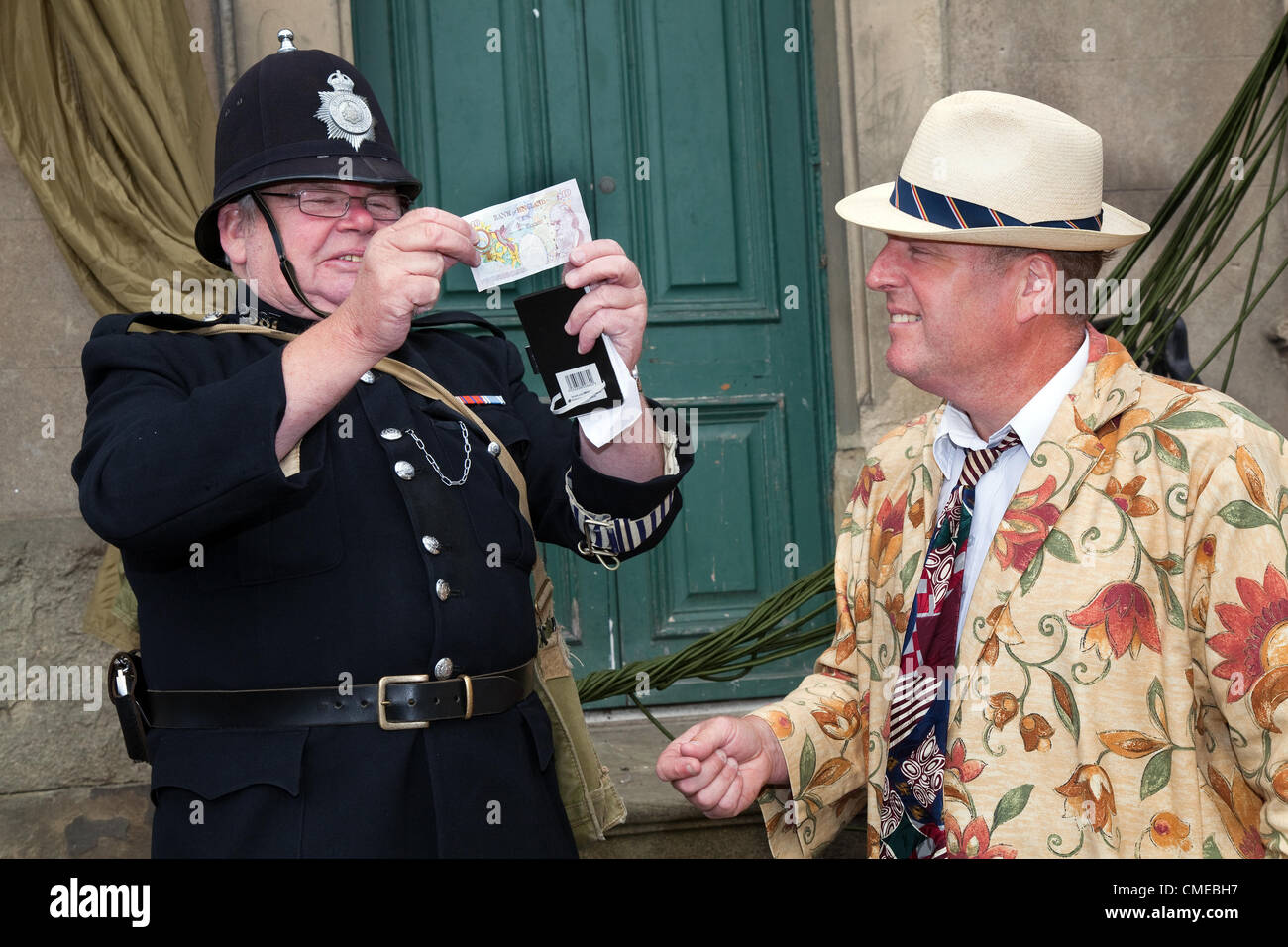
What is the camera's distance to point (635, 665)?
3.30m

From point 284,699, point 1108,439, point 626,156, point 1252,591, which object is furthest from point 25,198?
point 1252,591

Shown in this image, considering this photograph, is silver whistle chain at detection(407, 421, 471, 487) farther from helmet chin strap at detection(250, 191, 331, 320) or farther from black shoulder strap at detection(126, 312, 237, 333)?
black shoulder strap at detection(126, 312, 237, 333)

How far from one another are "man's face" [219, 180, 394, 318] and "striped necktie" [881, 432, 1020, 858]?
39.2 inches

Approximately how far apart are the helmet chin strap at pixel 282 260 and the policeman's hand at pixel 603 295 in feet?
1.30

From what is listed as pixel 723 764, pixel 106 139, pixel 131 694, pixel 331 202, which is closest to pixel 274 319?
pixel 331 202

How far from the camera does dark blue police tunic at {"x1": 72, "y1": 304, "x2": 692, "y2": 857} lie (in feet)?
5.36

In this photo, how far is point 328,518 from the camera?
183 cm

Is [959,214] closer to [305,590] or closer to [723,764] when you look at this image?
[723,764]

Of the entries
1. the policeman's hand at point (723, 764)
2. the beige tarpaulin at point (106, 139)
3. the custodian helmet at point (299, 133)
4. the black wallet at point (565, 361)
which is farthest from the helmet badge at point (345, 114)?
the beige tarpaulin at point (106, 139)

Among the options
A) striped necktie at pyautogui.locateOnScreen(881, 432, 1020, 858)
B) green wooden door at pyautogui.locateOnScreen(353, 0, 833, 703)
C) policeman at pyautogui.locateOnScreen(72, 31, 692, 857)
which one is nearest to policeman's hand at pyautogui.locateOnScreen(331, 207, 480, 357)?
policeman at pyautogui.locateOnScreen(72, 31, 692, 857)

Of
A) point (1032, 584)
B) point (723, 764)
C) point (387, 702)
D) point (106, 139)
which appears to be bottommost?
point (723, 764)

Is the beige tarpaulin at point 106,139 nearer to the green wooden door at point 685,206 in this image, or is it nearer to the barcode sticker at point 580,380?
the green wooden door at point 685,206

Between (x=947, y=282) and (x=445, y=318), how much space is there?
35.1 inches

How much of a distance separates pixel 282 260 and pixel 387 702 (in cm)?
70
